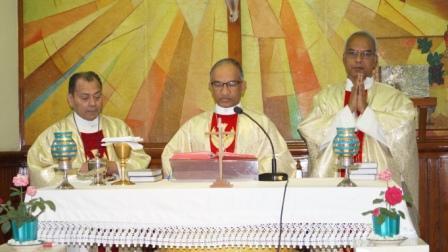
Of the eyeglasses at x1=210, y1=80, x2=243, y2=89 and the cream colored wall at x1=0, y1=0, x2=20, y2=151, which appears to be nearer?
the eyeglasses at x1=210, y1=80, x2=243, y2=89

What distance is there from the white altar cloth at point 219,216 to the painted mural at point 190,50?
3.11 m

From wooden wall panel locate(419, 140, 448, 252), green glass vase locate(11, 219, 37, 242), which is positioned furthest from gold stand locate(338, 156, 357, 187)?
wooden wall panel locate(419, 140, 448, 252)

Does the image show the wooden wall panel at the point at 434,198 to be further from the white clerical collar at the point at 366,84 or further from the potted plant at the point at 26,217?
the potted plant at the point at 26,217

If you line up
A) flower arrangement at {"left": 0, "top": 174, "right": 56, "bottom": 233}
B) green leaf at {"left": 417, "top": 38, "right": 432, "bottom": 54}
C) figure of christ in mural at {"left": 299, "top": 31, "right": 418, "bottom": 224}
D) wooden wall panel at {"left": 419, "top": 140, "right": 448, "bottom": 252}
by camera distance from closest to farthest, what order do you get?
flower arrangement at {"left": 0, "top": 174, "right": 56, "bottom": 233} → figure of christ in mural at {"left": 299, "top": 31, "right": 418, "bottom": 224} → wooden wall panel at {"left": 419, "top": 140, "right": 448, "bottom": 252} → green leaf at {"left": 417, "top": 38, "right": 432, "bottom": 54}

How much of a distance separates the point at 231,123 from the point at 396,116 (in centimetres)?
131

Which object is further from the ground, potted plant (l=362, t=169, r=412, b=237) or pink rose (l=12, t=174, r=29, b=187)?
pink rose (l=12, t=174, r=29, b=187)

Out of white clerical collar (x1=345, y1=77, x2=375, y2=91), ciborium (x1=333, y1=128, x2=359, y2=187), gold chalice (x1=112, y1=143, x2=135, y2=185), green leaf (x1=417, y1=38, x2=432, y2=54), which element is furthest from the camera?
green leaf (x1=417, y1=38, x2=432, y2=54)

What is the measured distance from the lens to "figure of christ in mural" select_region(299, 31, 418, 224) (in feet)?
20.3

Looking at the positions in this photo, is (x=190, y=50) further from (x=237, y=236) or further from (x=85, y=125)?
(x=237, y=236)

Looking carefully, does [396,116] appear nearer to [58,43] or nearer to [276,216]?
[276,216]

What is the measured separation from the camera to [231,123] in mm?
6457

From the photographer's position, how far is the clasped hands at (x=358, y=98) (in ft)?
20.3

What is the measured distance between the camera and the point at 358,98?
244 inches

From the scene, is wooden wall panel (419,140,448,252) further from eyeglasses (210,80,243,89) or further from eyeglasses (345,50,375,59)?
eyeglasses (210,80,243,89)
